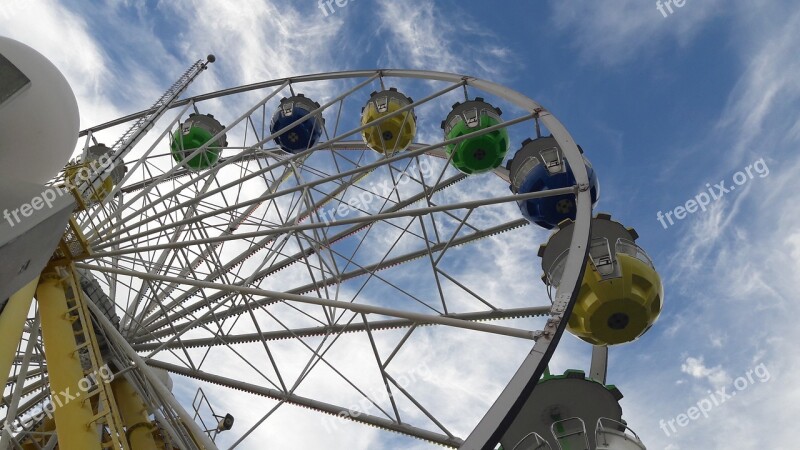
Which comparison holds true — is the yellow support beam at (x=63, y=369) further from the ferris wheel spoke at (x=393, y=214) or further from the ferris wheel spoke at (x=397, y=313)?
the ferris wheel spoke at (x=397, y=313)

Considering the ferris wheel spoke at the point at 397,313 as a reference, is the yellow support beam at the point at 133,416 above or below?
below

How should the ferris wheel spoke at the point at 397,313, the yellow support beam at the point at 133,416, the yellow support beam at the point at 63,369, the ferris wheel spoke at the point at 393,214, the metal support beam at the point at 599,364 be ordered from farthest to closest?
the metal support beam at the point at 599,364 → the yellow support beam at the point at 133,416 → the ferris wheel spoke at the point at 393,214 → the yellow support beam at the point at 63,369 → the ferris wheel spoke at the point at 397,313

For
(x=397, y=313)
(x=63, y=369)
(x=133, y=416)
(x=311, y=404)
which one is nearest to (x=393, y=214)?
(x=397, y=313)

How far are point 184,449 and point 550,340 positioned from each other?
5955mm

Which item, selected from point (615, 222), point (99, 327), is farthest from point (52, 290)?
point (615, 222)

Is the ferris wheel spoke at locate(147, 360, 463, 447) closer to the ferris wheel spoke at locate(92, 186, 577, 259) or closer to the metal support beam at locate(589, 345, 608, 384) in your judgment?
the ferris wheel spoke at locate(92, 186, 577, 259)

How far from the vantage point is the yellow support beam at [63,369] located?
7840 millimetres

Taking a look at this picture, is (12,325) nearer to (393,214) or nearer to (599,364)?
(393,214)

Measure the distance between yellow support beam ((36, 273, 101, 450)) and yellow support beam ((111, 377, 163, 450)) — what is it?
1811mm

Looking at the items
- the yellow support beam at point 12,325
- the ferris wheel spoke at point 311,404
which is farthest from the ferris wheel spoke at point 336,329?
the yellow support beam at point 12,325

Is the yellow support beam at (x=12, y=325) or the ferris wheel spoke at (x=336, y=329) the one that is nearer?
the yellow support beam at (x=12, y=325)

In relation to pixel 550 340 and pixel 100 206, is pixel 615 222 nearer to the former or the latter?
pixel 550 340

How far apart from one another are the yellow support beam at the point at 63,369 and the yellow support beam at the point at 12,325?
18.8 inches

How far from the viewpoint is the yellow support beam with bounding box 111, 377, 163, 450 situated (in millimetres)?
10258
